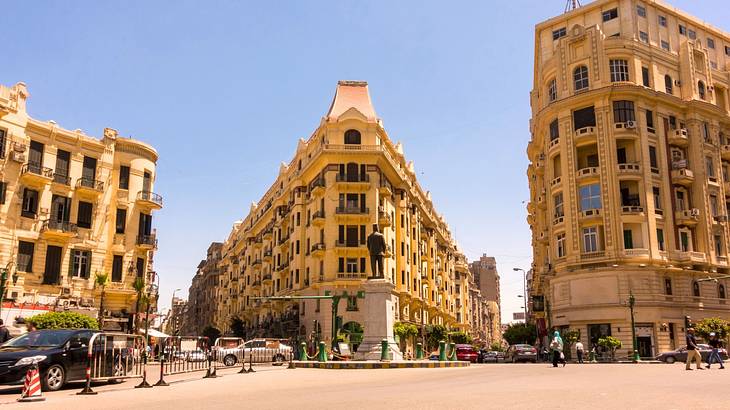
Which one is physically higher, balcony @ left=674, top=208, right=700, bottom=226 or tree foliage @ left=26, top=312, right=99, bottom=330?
balcony @ left=674, top=208, right=700, bottom=226

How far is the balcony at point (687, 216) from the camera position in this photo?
47.1 meters

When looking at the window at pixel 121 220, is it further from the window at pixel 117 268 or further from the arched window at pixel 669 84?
the arched window at pixel 669 84

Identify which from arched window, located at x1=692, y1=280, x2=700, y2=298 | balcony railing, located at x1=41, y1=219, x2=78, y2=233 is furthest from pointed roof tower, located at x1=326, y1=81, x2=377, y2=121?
arched window, located at x1=692, y1=280, x2=700, y2=298

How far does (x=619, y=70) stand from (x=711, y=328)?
20.4 m

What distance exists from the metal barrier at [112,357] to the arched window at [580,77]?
4185 centimetres

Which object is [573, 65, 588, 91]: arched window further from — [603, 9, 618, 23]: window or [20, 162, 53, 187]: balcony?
[20, 162, 53, 187]: balcony

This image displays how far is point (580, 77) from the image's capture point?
5003 cm

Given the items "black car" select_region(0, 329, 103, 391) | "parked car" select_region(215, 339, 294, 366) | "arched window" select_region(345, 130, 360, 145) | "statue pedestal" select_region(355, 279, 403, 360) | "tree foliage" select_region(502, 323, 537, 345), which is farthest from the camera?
"tree foliage" select_region(502, 323, 537, 345)

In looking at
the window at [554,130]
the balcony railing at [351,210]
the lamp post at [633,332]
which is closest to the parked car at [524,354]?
the lamp post at [633,332]

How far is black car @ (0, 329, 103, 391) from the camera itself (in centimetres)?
1367

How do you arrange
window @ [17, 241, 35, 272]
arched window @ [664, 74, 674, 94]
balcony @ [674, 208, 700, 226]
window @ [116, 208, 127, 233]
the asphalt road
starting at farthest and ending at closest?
arched window @ [664, 74, 674, 94] < balcony @ [674, 208, 700, 226] < window @ [116, 208, 127, 233] < window @ [17, 241, 35, 272] < the asphalt road

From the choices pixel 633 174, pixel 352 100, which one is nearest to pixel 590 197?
pixel 633 174

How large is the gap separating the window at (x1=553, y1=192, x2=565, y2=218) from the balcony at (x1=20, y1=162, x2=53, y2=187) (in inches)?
1442

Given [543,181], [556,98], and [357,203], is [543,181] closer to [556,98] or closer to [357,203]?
[556,98]
